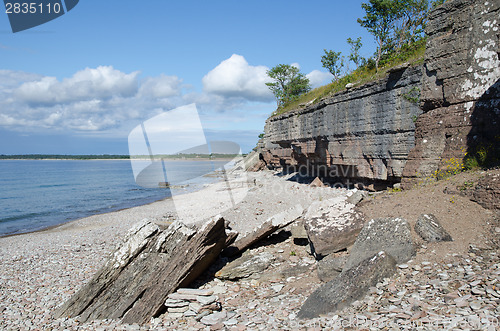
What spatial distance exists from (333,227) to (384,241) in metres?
1.21

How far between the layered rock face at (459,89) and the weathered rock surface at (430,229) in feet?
10.3

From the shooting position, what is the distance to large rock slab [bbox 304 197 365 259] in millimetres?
6695

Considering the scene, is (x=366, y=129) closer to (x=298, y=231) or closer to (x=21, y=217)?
(x=298, y=231)

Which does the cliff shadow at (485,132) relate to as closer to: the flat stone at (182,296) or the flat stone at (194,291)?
the flat stone at (194,291)

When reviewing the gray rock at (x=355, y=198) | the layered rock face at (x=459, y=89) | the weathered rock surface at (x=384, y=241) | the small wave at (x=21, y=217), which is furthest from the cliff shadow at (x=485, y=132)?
the small wave at (x=21, y=217)

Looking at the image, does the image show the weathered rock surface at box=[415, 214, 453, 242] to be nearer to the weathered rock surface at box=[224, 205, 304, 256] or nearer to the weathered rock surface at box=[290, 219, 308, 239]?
the weathered rock surface at box=[290, 219, 308, 239]

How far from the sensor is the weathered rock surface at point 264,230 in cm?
825

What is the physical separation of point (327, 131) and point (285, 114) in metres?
7.69

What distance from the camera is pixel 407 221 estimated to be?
19.9 ft

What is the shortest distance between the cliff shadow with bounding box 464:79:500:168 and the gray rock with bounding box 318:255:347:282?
438cm

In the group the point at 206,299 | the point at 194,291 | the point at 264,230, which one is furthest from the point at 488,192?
the point at 194,291

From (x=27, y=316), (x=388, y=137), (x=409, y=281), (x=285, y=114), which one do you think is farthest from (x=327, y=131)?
(x=27, y=316)

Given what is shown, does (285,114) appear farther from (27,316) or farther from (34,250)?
(27,316)

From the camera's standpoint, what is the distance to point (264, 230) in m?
8.25
